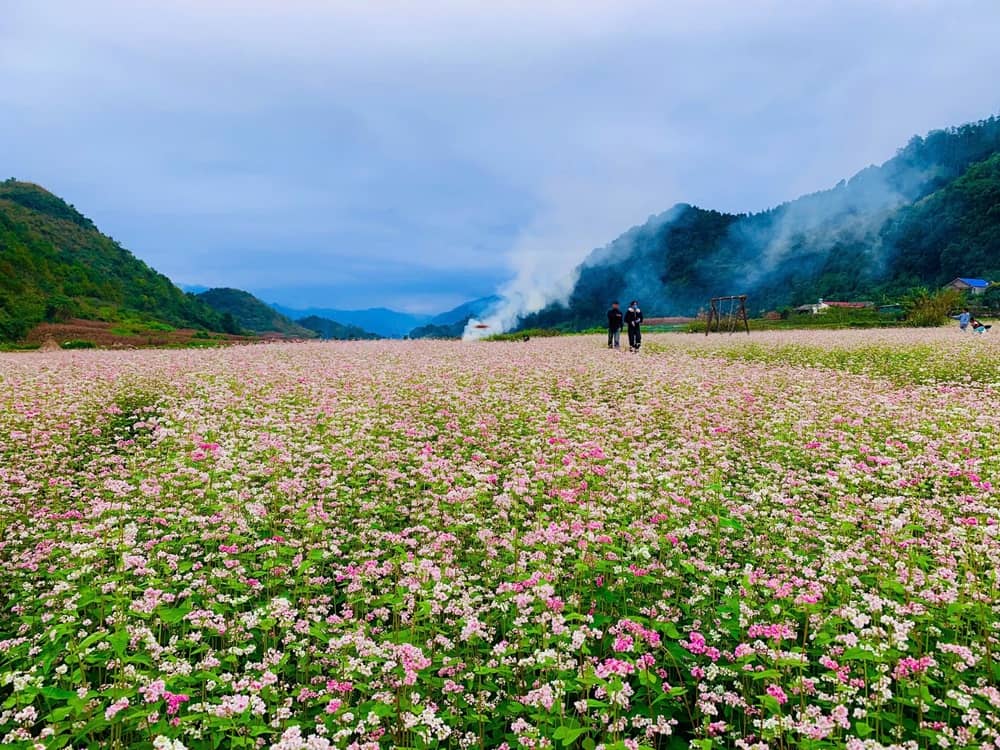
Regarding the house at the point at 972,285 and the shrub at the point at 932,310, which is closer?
the shrub at the point at 932,310

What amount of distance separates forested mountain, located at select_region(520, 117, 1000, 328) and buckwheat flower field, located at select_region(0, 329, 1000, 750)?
108201mm

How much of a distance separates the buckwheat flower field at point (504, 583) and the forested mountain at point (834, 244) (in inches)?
4260

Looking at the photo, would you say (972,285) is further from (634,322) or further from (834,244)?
(634,322)

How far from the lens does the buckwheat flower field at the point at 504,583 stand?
333 cm

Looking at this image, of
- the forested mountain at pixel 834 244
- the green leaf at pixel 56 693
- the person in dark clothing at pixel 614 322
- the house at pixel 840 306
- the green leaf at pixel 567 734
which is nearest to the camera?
the green leaf at pixel 567 734

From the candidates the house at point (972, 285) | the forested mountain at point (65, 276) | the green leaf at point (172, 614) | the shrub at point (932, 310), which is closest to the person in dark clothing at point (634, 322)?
the green leaf at point (172, 614)

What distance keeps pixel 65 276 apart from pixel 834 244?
533ft

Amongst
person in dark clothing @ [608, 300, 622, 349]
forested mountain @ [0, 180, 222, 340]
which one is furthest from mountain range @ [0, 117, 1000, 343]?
person in dark clothing @ [608, 300, 622, 349]

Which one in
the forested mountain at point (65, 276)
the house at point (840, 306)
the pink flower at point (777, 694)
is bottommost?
the pink flower at point (777, 694)

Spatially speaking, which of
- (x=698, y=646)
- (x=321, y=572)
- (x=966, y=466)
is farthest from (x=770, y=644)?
(x=966, y=466)

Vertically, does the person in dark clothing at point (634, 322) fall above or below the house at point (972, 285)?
below

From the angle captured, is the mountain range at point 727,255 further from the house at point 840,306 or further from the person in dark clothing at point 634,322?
the person in dark clothing at point 634,322

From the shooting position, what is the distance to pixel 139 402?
489 inches

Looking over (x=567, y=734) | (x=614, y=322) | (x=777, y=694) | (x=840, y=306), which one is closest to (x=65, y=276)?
(x=614, y=322)
